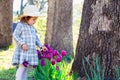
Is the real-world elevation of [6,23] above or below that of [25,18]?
below

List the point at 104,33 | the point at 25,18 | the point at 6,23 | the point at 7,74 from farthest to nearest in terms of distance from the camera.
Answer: the point at 6,23 → the point at 7,74 → the point at 25,18 → the point at 104,33

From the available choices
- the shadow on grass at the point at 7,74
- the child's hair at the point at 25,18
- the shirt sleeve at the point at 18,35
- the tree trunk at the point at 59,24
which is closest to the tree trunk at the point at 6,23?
the tree trunk at the point at 59,24

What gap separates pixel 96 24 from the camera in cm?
579

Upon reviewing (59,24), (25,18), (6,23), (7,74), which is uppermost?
(25,18)

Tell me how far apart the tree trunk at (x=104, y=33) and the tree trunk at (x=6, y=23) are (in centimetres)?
778

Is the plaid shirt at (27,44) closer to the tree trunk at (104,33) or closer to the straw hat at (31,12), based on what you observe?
the straw hat at (31,12)

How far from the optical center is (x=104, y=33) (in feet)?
18.6

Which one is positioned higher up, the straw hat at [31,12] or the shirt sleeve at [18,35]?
the straw hat at [31,12]

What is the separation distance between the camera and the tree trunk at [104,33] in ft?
18.3

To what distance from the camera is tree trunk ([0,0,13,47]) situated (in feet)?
Answer: 43.8

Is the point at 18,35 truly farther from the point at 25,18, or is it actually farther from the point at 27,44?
the point at 25,18

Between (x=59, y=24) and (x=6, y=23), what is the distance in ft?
Result: 12.4

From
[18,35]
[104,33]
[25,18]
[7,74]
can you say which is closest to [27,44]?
[18,35]

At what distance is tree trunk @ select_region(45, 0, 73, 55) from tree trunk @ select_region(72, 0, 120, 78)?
13.9 ft
